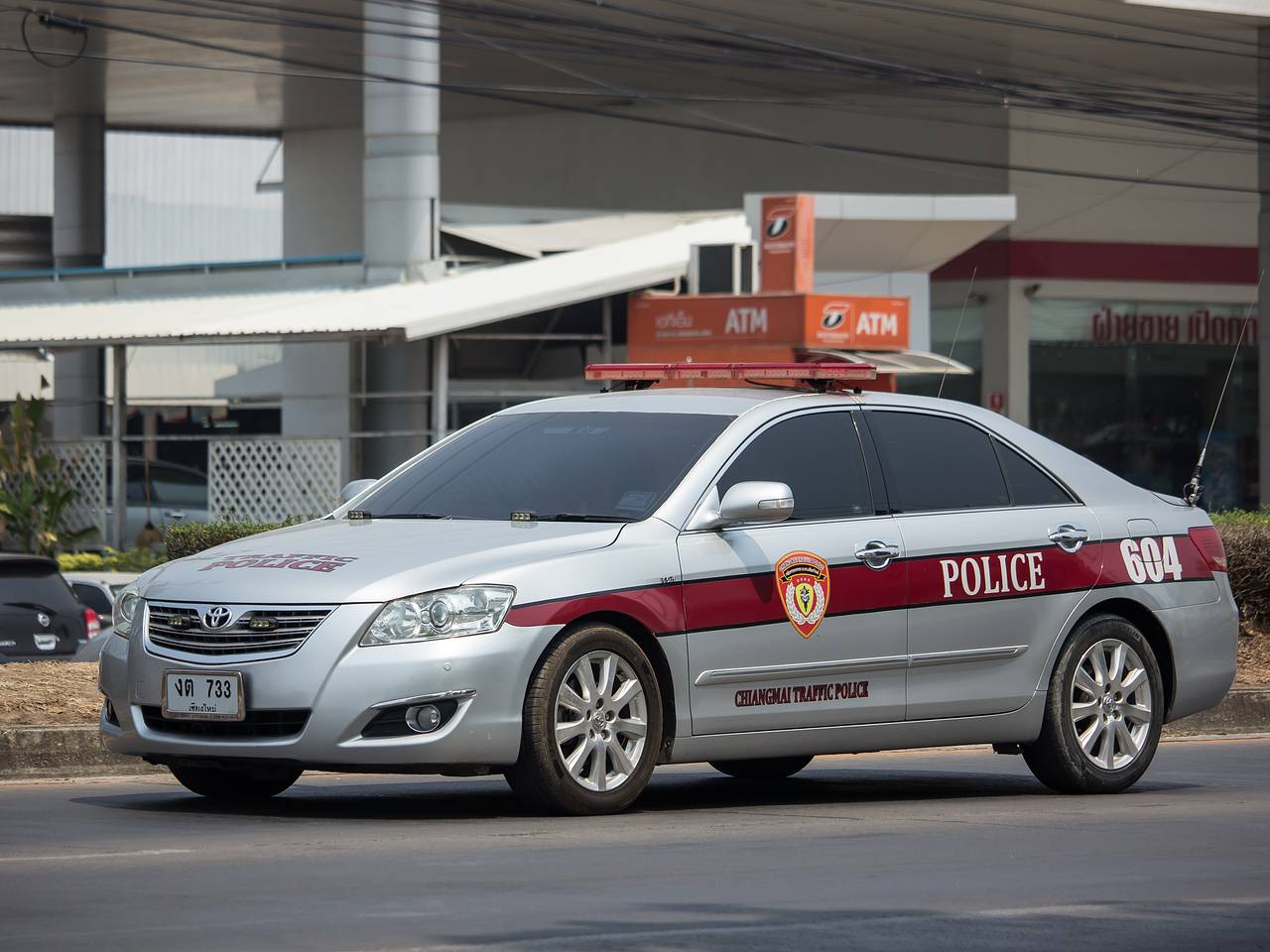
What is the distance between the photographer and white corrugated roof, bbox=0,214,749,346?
95.1 feet

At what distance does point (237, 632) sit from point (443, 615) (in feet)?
2.39

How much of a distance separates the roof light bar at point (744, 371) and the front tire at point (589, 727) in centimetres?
157

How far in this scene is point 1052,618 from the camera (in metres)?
9.85

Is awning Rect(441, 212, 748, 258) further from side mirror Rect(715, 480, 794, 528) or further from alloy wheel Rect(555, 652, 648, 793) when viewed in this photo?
alloy wheel Rect(555, 652, 648, 793)

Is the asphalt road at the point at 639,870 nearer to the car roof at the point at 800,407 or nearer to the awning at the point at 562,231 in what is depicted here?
the car roof at the point at 800,407

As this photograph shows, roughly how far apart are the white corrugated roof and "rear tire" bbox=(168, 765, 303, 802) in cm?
1921

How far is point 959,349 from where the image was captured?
4403 centimetres

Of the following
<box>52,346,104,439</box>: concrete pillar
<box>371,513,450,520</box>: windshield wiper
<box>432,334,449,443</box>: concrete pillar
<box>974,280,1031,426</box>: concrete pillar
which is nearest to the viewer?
<box>371,513,450,520</box>: windshield wiper

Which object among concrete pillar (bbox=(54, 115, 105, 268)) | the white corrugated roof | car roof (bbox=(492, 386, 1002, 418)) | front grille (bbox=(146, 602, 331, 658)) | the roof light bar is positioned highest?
concrete pillar (bbox=(54, 115, 105, 268))

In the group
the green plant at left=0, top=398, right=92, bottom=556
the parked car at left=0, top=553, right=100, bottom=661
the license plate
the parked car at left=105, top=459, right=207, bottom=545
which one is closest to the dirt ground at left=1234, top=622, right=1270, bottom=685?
the parked car at left=0, top=553, right=100, bottom=661

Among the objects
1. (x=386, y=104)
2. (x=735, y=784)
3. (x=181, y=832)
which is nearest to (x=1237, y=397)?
(x=386, y=104)

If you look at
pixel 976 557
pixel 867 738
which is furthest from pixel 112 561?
pixel 867 738

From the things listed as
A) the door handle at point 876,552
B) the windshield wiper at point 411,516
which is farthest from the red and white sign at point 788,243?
the windshield wiper at point 411,516

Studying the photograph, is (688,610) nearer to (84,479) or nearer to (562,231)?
(84,479)
